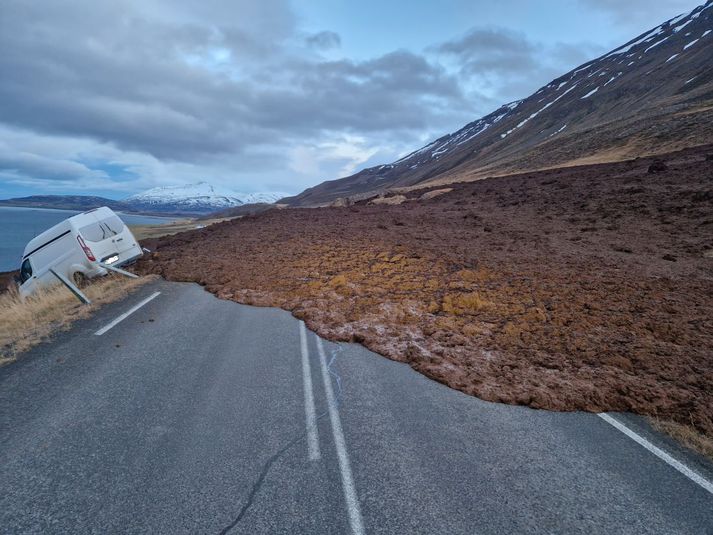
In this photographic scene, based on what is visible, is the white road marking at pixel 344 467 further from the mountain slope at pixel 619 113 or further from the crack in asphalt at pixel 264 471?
the mountain slope at pixel 619 113

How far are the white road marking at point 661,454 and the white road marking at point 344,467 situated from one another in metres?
3.16

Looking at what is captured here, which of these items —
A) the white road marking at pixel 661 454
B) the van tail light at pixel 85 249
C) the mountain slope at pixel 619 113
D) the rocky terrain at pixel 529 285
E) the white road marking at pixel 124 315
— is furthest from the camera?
the mountain slope at pixel 619 113

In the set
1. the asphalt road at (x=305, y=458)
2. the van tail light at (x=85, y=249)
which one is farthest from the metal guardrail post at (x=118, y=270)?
the asphalt road at (x=305, y=458)

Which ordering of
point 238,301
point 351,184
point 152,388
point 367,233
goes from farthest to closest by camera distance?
point 351,184, point 367,233, point 238,301, point 152,388

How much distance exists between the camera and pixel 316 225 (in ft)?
67.7

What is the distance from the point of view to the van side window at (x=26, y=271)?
11883 mm

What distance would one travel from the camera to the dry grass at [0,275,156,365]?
23.0 feet

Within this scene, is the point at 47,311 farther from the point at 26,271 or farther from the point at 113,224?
the point at 26,271

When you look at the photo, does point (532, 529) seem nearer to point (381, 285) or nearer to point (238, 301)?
point (381, 285)

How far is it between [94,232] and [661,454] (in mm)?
13718

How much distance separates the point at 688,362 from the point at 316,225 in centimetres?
1698

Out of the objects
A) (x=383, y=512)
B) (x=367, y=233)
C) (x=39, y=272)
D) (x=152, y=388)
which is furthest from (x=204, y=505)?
(x=367, y=233)

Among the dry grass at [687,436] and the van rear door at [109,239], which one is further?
the van rear door at [109,239]

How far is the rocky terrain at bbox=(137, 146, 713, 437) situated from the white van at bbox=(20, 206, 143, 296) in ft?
4.41
